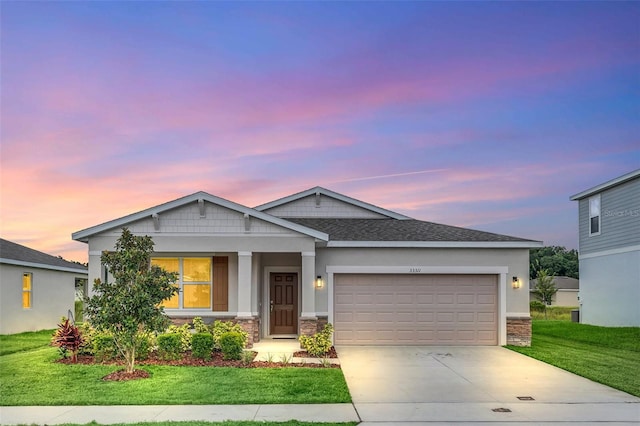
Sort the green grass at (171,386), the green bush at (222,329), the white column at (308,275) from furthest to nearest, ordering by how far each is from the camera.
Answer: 1. the white column at (308,275)
2. the green bush at (222,329)
3. the green grass at (171,386)

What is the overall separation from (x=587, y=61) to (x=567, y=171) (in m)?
6.34

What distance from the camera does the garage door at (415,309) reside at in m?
17.5

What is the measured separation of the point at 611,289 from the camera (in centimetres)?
2384

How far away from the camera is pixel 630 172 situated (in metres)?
21.7

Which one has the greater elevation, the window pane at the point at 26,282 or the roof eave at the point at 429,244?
the roof eave at the point at 429,244

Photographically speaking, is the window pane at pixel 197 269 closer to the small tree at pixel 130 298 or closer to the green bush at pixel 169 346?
the green bush at pixel 169 346

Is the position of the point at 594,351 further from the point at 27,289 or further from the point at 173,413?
the point at 27,289

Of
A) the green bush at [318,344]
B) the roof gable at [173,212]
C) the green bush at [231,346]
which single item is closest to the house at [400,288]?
the roof gable at [173,212]

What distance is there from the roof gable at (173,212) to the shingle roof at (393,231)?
6.21 ft

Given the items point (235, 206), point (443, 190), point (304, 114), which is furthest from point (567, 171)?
point (235, 206)

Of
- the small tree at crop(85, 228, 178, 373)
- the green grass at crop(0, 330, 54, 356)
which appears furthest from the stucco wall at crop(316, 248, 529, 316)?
the green grass at crop(0, 330, 54, 356)

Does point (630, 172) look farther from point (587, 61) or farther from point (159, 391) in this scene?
point (159, 391)

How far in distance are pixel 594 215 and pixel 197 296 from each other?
17.7 m

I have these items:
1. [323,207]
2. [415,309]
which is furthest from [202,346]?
[323,207]
